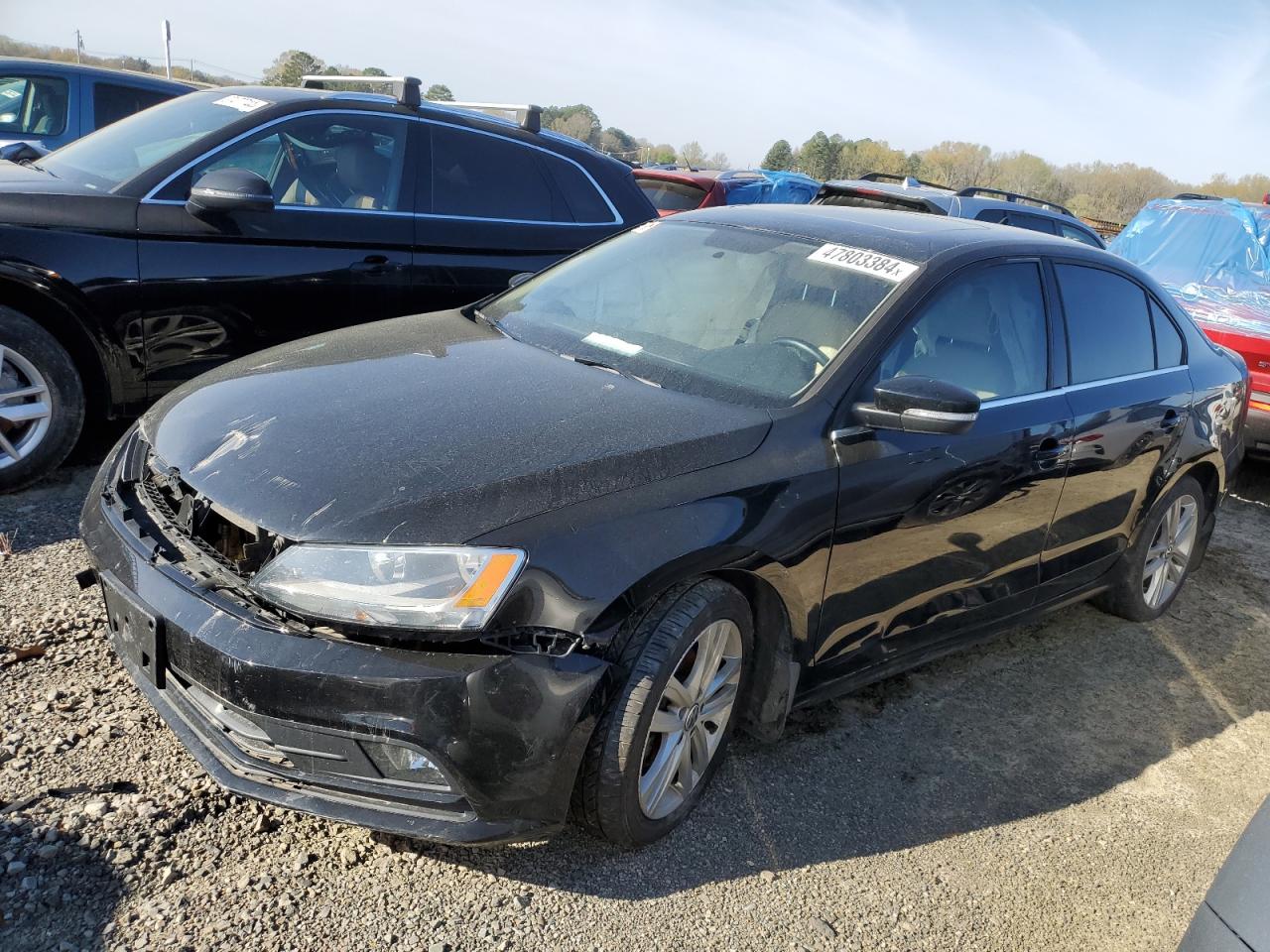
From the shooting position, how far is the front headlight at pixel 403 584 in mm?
2172

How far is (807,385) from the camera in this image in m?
2.92

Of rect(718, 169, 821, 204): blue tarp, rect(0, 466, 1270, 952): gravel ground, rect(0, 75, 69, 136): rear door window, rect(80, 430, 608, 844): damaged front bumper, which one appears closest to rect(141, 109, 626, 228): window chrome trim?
rect(0, 466, 1270, 952): gravel ground

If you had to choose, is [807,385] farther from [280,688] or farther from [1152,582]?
[1152,582]

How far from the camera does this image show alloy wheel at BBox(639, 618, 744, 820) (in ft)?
8.43

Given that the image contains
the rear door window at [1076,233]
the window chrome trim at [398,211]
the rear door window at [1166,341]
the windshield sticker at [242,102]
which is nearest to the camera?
the rear door window at [1166,341]

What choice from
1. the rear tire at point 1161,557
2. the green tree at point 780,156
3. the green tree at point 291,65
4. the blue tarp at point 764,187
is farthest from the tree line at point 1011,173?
the rear tire at point 1161,557

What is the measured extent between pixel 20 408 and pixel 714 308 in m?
2.80

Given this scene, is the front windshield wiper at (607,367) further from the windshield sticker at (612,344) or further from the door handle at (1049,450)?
the door handle at (1049,450)

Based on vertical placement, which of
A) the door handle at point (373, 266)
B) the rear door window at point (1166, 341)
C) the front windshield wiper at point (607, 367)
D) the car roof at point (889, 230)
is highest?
the car roof at point (889, 230)

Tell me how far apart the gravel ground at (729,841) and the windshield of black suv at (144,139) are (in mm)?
1625

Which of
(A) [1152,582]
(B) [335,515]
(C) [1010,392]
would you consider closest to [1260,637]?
(A) [1152,582]

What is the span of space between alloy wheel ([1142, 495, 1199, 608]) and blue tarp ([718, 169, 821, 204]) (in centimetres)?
719

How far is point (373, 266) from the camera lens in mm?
4891

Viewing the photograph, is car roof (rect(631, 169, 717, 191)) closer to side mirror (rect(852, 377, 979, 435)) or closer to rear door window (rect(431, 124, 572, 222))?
rear door window (rect(431, 124, 572, 222))
